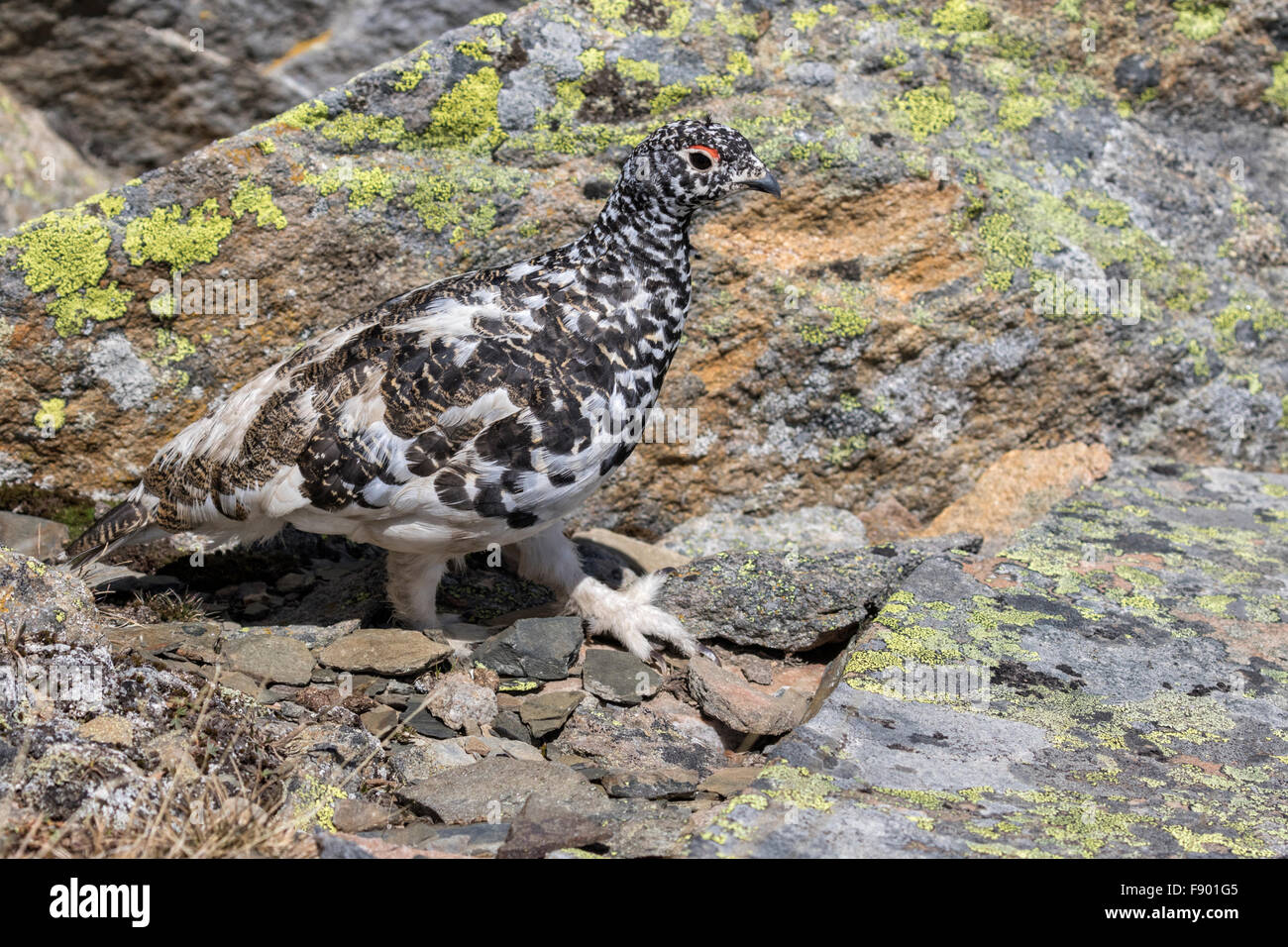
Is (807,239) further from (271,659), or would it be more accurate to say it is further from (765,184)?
(271,659)

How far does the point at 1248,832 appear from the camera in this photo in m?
3.72

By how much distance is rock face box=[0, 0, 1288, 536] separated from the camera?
630 cm

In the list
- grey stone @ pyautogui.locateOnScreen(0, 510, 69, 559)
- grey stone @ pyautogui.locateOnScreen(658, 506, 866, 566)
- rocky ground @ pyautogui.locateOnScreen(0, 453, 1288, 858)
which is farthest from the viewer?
grey stone @ pyautogui.locateOnScreen(658, 506, 866, 566)

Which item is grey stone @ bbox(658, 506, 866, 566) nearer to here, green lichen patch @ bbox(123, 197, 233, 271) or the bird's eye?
the bird's eye

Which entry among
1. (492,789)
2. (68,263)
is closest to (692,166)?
(492,789)

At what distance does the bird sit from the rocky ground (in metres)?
0.50

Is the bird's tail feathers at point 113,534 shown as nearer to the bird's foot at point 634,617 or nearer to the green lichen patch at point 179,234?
the green lichen patch at point 179,234

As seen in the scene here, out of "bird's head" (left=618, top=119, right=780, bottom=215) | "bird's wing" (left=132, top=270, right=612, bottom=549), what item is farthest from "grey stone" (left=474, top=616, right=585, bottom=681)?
"bird's head" (left=618, top=119, right=780, bottom=215)

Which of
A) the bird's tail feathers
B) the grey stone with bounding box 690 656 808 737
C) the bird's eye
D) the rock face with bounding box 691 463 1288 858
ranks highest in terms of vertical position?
the bird's eye

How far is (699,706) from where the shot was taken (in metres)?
5.07

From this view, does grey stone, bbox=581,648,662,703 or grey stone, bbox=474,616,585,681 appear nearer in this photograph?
grey stone, bbox=581,648,662,703
